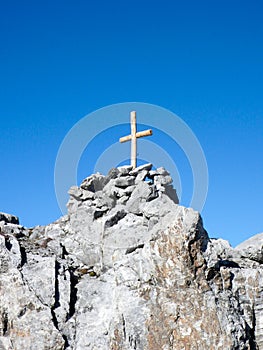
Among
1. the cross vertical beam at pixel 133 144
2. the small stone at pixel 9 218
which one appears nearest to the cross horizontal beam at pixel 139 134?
the cross vertical beam at pixel 133 144

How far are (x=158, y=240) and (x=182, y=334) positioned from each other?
5.20m

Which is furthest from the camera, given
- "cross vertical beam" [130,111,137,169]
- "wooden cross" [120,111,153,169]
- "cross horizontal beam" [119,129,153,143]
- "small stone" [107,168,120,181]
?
"small stone" [107,168,120,181]

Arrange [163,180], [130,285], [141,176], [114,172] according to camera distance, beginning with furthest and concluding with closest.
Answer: [114,172] < [163,180] < [141,176] < [130,285]

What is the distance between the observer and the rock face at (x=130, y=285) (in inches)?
1027

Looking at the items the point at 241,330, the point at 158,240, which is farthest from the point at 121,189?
the point at 241,330

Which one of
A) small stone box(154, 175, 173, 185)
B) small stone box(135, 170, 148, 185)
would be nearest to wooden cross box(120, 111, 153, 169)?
small stone box(135, 170, 148, 185)

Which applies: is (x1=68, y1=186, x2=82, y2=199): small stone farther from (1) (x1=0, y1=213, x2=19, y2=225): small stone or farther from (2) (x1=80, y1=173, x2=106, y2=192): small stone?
(1) (x1=0, y1=213, x2=19, y2=225): small stone

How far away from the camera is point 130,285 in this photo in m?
27.7

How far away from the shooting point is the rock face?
26.1 m

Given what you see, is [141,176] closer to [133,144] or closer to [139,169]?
[139,169]

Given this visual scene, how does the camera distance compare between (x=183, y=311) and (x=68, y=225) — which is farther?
(x=68, y=225)

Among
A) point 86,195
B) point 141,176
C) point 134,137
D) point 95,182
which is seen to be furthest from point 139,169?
point 86,195

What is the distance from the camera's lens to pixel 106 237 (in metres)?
32.0

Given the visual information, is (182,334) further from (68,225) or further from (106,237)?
(68,225)
